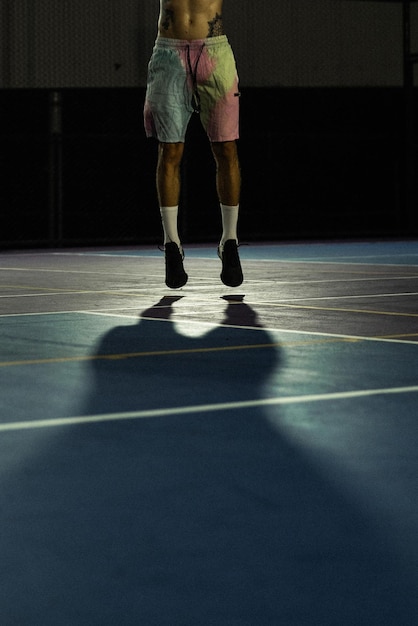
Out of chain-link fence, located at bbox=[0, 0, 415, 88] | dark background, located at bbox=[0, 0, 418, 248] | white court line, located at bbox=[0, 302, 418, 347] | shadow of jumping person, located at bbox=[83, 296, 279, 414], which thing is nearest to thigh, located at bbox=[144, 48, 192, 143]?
white court line, located at bbox=[0, 302, 418, 347]

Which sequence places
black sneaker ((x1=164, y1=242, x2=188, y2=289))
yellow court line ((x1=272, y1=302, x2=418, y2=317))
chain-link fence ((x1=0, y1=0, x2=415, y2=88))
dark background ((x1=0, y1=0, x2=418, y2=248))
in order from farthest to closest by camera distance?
dark background ((x1=0, y1=0, x2=418, y2=248))
chain-link fence ((x1=0, y1=0, x2=415, y2=88))
black sneaker ((x1=164, y1=242, x2=188, y2=289))
yellow court line ((x1=272, y1=302, x2=418, y2=317))

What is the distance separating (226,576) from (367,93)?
17281 mm

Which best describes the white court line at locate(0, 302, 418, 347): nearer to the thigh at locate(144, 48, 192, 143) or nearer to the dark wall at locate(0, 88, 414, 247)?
the thigh at locate(144, 48, 192, 143)

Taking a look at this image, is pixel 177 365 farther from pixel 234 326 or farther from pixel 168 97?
pixel 168 97

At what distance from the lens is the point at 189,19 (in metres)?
7.69

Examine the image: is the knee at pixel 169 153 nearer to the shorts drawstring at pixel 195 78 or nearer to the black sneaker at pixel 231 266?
the shorts drawstring at pixel 195 78

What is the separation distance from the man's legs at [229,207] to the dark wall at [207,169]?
26.9 feet

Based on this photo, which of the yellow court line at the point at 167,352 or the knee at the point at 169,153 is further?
the knee at the point at 169,153

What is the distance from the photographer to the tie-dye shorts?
7711 millimetres

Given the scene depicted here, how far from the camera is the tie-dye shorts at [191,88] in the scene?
7.71 metres

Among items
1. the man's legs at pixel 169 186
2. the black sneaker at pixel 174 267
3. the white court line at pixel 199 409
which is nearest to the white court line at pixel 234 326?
the black sneaker at pixel 174 267

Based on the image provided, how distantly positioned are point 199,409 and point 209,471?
741 mm

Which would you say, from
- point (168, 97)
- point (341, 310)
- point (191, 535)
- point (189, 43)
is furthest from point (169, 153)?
point (191, 535)

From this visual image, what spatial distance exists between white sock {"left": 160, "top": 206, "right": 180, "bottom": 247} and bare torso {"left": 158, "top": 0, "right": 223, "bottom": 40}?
93 cm
